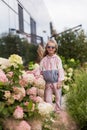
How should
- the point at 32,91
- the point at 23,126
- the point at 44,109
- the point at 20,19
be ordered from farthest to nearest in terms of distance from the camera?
1. the point at 20,19
2. the point at 32,91
3. the point at 44,109
4. the point at 23,126

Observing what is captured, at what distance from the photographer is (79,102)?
28.6 ft

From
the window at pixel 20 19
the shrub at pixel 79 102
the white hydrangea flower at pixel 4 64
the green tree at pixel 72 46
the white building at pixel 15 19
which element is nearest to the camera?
the white hydrangea flower at pixel 4 64

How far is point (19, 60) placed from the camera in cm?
624

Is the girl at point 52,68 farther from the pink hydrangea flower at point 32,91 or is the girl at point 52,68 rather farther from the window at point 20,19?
the window at point 20,19

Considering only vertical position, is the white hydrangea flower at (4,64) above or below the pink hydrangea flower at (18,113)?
above

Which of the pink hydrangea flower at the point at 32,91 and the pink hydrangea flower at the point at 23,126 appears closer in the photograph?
the pink hydrangea flower at the point at 23,126

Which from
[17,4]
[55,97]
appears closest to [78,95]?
[55,97]

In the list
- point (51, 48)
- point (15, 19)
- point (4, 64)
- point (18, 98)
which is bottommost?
point (18, 98)

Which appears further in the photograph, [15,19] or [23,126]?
[15,19]

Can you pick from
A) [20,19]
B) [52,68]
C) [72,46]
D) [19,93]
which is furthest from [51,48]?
[72,46]

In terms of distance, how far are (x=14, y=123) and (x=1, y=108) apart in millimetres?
227

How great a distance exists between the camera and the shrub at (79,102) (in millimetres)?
8328

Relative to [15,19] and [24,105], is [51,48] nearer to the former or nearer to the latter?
[24,105]

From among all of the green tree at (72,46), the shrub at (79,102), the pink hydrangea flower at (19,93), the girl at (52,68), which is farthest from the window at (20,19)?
the pink hydrangea flower at (19,93)
